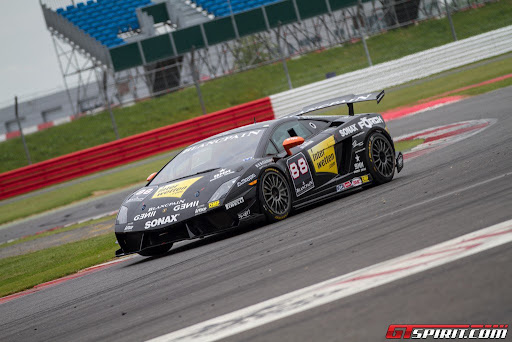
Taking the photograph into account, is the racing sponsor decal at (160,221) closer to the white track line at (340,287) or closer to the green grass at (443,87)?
the white track line at (340,287)

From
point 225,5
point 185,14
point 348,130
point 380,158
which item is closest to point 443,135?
point 380,158

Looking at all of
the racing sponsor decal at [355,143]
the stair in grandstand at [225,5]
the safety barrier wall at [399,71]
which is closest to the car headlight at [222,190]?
the racing sponsor decal at [355,143]

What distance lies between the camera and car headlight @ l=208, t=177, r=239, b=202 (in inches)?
320

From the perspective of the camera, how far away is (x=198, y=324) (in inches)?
173

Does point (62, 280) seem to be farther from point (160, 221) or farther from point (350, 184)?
point (350, 184)

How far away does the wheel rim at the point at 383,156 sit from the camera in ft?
31.7

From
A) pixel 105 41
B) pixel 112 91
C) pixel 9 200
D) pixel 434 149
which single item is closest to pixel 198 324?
pixel 434 149

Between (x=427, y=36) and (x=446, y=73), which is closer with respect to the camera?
(x=446, y=73)

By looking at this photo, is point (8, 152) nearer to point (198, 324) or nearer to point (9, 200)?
point (9, 200)

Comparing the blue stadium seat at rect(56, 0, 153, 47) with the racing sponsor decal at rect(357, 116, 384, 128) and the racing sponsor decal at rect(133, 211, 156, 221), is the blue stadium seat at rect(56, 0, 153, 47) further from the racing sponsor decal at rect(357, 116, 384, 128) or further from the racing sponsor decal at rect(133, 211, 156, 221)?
the racing sponsor decal at rect(133, 211, 156, 221)

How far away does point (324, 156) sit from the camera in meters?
9.21

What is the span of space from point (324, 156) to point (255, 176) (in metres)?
1.20

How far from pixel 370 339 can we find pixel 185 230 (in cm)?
491

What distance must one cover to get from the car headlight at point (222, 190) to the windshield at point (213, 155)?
1.75 ft
